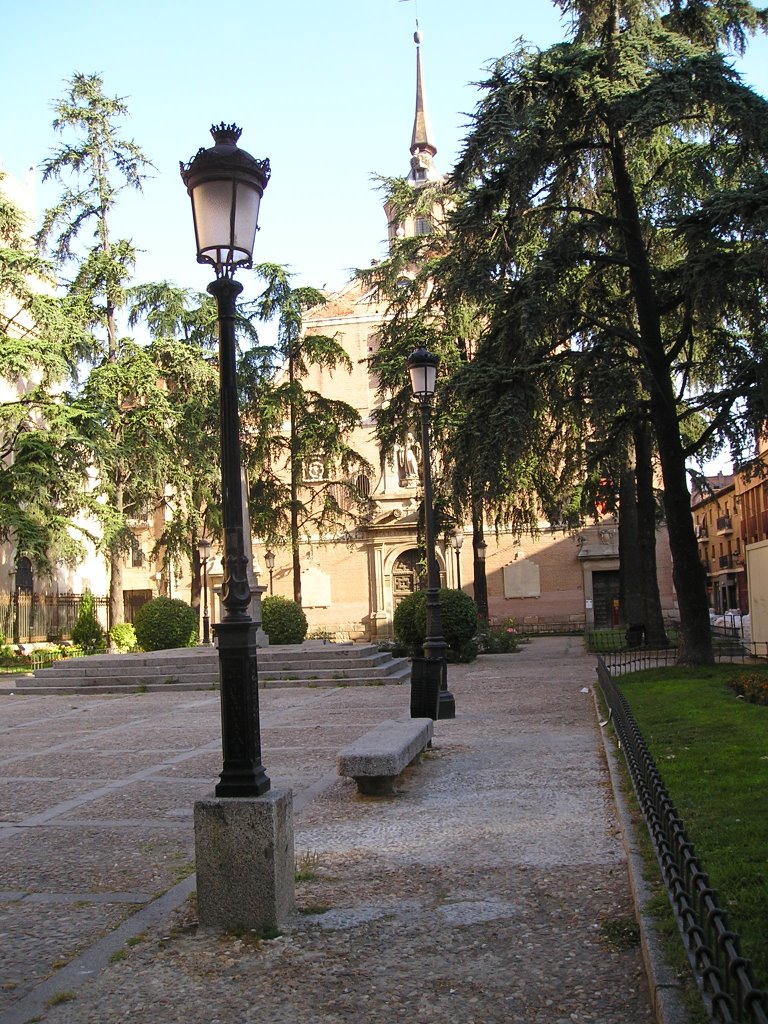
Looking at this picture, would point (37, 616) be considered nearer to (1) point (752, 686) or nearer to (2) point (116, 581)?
(2) point (116, 581)

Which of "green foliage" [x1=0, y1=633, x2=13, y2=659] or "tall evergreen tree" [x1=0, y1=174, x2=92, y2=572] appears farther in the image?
"green foliage" [x1=0, y1=633, x2=13, y2=659]

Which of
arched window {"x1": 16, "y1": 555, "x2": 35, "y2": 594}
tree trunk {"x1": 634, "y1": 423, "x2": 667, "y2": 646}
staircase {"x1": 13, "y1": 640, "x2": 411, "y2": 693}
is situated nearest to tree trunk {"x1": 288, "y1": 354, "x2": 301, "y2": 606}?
staircase {"x1": 13, "y1": 640, "x2": 411, "y2": 693}

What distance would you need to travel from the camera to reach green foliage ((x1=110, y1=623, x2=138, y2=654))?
28875mm

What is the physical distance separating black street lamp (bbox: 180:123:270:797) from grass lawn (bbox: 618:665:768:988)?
2261mm

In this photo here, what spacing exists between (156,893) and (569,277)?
15.2 metres

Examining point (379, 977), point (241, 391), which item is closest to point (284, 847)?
point (379, 977)

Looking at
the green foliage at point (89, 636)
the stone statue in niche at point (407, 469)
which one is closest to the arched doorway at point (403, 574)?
the stone statue in niche at point (407, 469)

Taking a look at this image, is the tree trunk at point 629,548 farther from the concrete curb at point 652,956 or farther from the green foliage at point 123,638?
the concrete curb at point 652,956

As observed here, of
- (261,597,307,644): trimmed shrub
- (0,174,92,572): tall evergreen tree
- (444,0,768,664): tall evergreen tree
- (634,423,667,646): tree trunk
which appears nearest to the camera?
(444,0,768,664): tall evergreen tree

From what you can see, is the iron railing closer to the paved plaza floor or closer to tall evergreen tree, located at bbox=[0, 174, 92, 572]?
the paved plaza floor

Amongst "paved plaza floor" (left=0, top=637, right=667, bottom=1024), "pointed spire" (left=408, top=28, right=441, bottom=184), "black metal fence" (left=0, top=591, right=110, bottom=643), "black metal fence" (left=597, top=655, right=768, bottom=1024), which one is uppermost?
"pointed spire" (left=408, top=28, right=441, bottom=184)

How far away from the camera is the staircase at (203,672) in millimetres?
19891

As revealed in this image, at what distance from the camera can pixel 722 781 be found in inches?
269

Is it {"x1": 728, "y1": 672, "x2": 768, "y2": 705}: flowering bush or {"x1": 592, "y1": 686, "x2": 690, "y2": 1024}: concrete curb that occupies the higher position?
{"x1": 728, "y1": 672, "x2": 768, "y2": 705}: flowering bush
